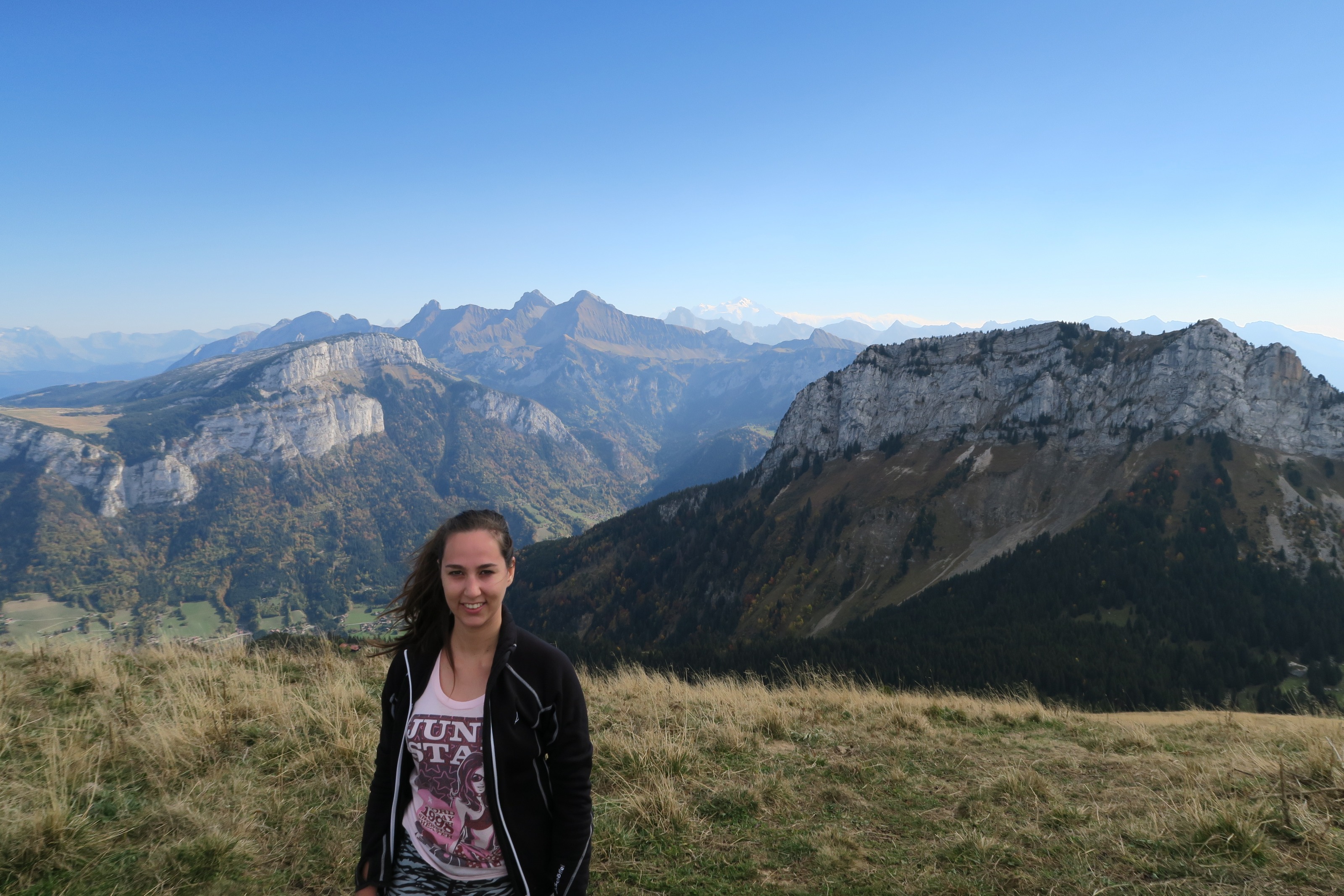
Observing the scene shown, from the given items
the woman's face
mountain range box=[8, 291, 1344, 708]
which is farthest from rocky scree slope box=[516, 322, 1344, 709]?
the woman's face

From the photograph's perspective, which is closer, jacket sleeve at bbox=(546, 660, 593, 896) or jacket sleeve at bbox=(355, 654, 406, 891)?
jacket sleeve at bbox=(546, 660, 593, 896)

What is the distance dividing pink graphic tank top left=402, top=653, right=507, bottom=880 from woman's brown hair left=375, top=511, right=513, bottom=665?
40 cm

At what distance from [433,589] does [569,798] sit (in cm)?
174

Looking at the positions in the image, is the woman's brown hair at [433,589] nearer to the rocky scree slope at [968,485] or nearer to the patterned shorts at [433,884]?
the patterned shorts at [433,884]

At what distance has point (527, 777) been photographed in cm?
360

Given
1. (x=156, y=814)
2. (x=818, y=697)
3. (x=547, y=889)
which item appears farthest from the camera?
(x=818, y=697)

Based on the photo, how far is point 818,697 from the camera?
1198 centimetres

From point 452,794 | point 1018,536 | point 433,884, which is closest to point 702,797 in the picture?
point 433,884

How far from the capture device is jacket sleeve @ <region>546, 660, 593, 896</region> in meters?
3.60

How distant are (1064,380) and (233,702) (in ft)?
472

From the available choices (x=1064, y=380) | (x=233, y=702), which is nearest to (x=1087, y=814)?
(x=233, y=702)

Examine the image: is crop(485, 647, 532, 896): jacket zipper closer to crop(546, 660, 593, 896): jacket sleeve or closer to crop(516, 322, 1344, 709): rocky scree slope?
crop(546, 660, 593, 896): jacket sleeve

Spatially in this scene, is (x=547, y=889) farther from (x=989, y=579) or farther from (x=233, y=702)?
(x=989, y=579)

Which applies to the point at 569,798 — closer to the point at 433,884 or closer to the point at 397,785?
the point at 433,884
